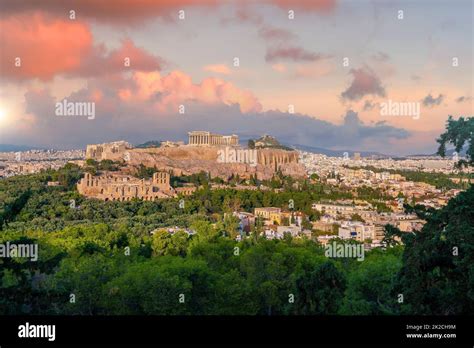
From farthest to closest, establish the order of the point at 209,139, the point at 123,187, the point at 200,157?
1. the point at 209,139
2. the point at 200,157
3. the point at 123,187

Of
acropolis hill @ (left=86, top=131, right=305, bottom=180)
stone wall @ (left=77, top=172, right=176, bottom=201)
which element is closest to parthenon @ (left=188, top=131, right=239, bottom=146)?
acropolis hill @ (left=86, top=131, right=305, bottom=180)

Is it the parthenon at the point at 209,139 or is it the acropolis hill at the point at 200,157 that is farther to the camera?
the parthenon at the point at 209,139

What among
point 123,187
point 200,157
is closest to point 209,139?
point 200,157

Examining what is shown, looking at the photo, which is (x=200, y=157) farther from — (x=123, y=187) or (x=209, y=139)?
(x=123, y=187)

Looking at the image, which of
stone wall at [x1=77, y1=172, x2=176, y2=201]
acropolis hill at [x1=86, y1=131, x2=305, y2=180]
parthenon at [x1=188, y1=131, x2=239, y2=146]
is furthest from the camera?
parthenon at [x1=188, y1=131, x2=239, y2=146]

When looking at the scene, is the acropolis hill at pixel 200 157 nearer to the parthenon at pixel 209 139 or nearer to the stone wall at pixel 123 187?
the parthenon at pixel 209 139

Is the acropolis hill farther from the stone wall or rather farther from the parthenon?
the stone wall

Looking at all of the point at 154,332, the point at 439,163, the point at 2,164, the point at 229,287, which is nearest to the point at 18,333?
the point at 154,332

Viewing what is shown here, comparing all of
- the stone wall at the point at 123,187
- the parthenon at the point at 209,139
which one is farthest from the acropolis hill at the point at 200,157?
the stone wall at the point at 123,187
